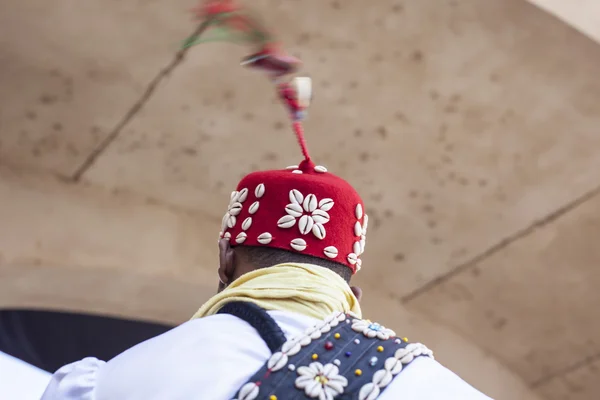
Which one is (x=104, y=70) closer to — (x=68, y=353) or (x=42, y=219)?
(x=42, y=219)

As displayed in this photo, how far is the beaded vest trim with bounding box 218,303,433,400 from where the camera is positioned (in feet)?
3.13

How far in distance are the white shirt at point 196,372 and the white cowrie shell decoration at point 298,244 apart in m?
0.24

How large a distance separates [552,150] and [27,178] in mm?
1777

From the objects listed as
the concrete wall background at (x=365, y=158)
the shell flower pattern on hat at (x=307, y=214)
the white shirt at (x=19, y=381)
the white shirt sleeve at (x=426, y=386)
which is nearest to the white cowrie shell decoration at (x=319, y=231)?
the shell flower pattern on hat at (x=307, y=214)

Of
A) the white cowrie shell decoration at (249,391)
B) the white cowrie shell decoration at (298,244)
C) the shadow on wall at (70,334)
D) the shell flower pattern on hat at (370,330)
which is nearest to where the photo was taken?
the white cowrie shell decoration at (249,391)

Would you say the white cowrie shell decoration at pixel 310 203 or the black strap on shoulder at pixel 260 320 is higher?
the white cowrie shell decoration at pixel 310 203

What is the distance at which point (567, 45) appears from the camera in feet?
7.24

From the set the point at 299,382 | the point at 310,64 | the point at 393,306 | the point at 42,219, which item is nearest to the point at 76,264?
the point at 42,219

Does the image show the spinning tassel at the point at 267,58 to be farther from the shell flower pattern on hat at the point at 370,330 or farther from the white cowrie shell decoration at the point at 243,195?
the shell flower pattern on hat at the point at 370,330

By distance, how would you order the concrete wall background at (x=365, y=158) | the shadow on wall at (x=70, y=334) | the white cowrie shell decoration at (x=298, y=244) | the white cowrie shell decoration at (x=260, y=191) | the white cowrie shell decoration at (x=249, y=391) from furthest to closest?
the shadow on wall at (x=70, y=334)
the concrete wall background at (x=365, y=158)
the white cowrie shell decoration at (x=260, y=191)
the white cowrie shell decoration at (x=298, y=244)
the white cowrie shell decoration at (x=249, y=391)

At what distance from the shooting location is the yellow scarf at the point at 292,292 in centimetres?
108

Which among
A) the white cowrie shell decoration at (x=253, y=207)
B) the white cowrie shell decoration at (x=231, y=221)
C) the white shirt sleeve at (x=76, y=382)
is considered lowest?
the white shirt sleeve at (x=76, y=382)

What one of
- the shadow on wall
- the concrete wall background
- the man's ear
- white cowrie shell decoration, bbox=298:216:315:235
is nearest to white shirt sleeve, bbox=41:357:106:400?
the man's ear

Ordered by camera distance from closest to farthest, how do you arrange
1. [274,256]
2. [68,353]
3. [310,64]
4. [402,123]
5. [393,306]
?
[274,256], [310,64], [402,123], [393,306], [68,353]
